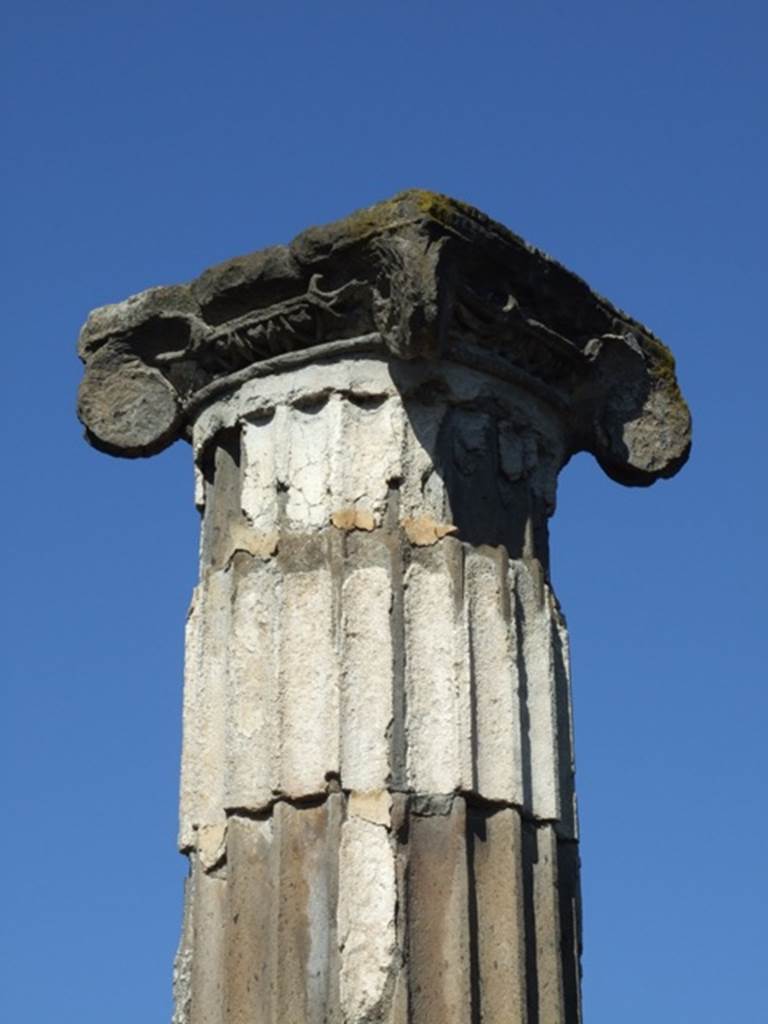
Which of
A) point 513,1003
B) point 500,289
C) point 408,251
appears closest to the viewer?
point 513,1003

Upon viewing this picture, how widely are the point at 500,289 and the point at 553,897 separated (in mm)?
2317

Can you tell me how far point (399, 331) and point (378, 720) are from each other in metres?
1.45

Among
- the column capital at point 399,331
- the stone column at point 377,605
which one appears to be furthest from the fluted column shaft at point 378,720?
the column capital at point 399,331

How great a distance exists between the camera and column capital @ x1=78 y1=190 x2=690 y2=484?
7512 mm

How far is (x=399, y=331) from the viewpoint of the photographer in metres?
7.51

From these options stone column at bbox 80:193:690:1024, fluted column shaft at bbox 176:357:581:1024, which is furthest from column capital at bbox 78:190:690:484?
fluted column shaft at bbox 176:357:581:1024

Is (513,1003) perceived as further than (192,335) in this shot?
No

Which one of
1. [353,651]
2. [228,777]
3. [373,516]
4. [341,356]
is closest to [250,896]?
[228,777]

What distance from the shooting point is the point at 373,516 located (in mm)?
7504

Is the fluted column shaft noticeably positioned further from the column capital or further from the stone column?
the column capital

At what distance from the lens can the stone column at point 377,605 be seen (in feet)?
22.7

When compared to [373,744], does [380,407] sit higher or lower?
higher

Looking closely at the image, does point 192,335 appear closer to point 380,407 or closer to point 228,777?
point 380,407

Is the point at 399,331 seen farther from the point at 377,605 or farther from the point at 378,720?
the point at 378,720
